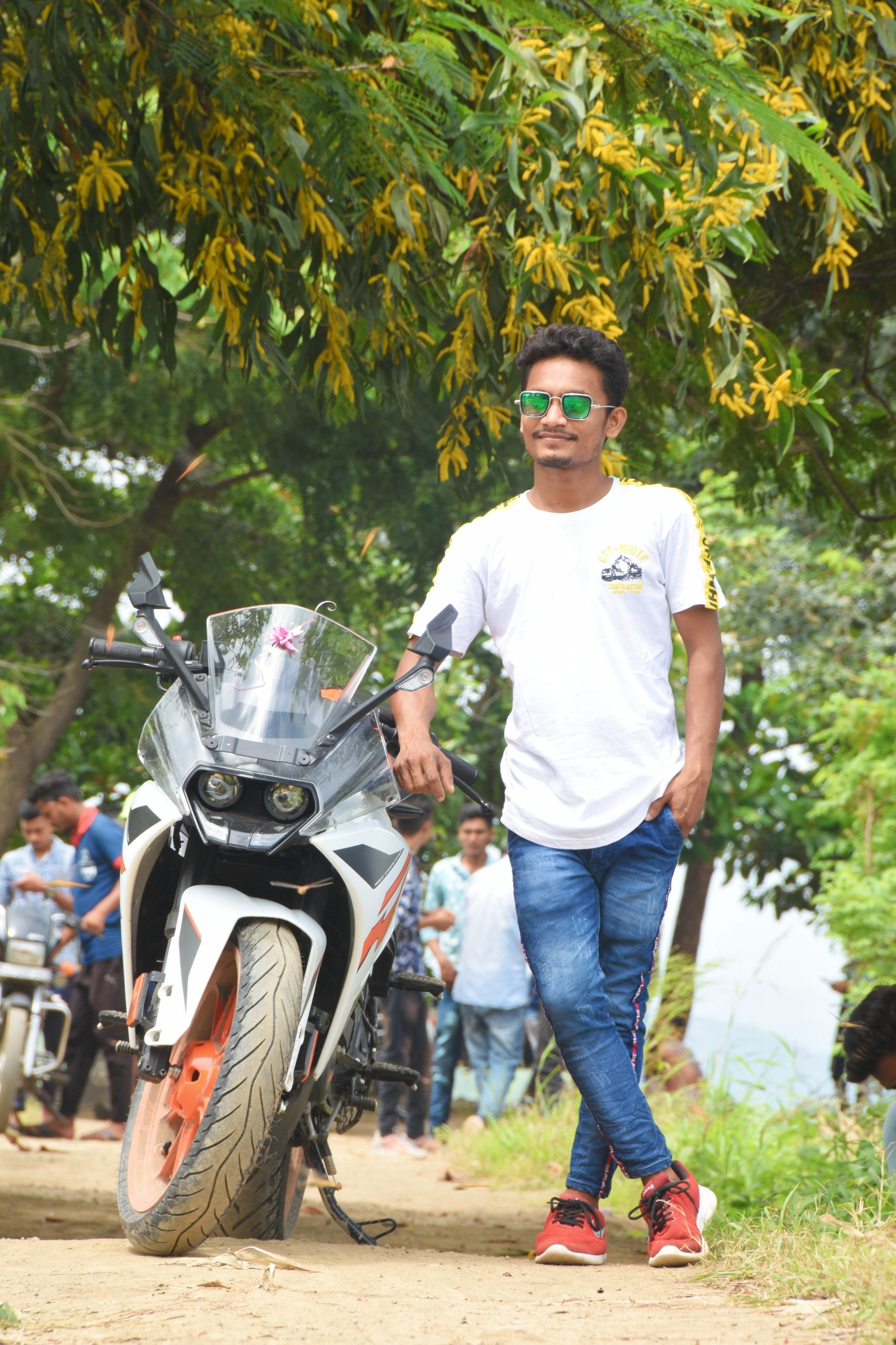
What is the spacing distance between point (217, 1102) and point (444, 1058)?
22.8ft

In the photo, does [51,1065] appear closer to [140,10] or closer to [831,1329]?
[140,10]

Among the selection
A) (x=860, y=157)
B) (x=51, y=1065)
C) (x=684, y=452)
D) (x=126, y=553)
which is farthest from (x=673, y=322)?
(x=684, y=452)

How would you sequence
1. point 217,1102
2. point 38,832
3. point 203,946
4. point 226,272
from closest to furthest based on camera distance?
point 217,1102 < point 203,946 < point 226,272 < point 38,832

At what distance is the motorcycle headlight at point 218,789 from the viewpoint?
3.56m

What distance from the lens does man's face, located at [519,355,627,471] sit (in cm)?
384

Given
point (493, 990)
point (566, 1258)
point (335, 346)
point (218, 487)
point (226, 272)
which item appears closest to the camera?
point (566, 1258)

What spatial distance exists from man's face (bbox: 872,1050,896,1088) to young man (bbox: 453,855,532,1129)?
5100 mm

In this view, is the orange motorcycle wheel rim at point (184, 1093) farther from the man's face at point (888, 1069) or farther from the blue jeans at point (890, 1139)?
the man's face at point (888, 1069)

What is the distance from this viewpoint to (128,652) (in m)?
3.91

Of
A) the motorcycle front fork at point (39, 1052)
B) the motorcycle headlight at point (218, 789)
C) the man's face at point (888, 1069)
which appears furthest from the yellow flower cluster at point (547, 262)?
the motorcycle front fork at point (39, 1052)

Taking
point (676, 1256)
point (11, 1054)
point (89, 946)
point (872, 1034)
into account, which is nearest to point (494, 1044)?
point (89, 946)

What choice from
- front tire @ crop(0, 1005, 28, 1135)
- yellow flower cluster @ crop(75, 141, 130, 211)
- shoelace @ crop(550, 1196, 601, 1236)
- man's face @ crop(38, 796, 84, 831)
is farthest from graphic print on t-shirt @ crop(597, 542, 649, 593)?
man's face @ crop(38, 796, 84, 831)

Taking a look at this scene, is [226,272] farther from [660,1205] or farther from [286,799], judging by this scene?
[660,1205]

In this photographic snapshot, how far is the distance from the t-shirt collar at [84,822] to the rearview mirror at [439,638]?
5.62m
